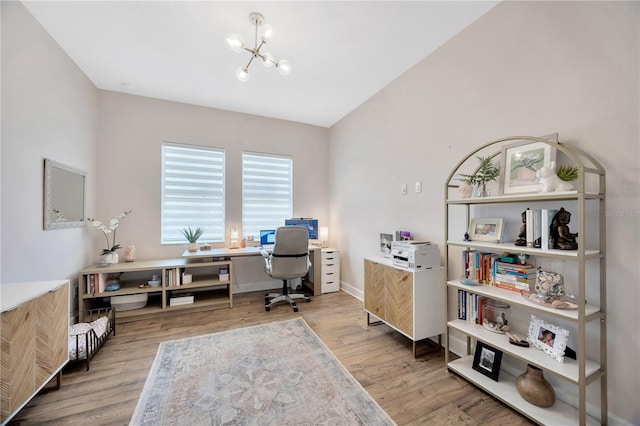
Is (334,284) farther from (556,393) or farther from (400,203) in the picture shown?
(556,393)

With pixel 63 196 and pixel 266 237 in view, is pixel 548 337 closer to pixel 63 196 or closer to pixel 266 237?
pixel 266 237

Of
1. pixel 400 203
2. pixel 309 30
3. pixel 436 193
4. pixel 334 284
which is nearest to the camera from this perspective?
pixel 309 30

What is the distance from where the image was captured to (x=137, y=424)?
56.7 inches

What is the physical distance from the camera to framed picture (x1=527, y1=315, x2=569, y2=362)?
1426 millimetres

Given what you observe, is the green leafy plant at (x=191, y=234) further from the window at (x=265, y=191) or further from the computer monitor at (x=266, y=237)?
the computer monitor at (x=266, y=237)

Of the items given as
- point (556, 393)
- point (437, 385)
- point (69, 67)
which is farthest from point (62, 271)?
point (556, 393)

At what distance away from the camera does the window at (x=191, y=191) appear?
11.7 feet

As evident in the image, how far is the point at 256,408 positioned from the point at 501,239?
204cm

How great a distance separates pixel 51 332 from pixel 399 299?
2.60m

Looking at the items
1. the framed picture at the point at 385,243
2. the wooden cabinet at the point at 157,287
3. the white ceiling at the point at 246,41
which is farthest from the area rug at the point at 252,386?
the white ceiling at the point at 246,41

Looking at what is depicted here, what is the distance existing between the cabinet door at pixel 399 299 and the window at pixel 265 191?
2325mm

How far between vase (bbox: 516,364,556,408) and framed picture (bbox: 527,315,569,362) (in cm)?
16

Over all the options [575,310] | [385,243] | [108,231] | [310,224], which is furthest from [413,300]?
[108,231]

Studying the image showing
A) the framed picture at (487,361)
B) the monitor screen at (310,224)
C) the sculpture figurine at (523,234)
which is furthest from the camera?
the monitor screen at (310,224)
